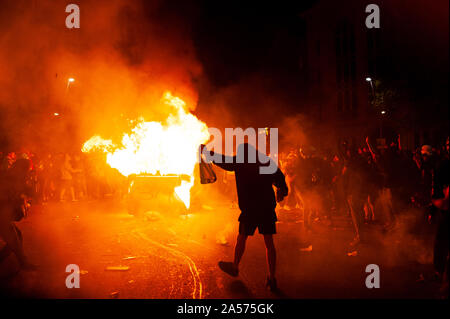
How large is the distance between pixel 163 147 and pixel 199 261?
258 inches

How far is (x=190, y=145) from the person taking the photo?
1196 centimetres

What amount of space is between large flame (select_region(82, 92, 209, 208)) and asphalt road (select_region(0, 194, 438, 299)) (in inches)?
110

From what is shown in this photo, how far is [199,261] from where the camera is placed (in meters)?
5.60

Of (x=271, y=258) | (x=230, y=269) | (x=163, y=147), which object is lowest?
(x=230, y=269)

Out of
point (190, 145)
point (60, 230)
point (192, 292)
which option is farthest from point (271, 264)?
point (190, 145)

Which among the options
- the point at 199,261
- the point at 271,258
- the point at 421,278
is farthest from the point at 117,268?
the point at 421,278

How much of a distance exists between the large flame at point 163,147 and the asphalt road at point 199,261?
2797 millimetres

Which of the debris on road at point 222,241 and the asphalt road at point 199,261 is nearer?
the asphalt road at point 199,261

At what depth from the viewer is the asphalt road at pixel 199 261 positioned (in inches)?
169

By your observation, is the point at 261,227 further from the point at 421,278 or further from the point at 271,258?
the point at 421,278

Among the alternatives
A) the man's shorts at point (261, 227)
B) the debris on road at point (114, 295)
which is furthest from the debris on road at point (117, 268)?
the man's shorts at point (261, 227)

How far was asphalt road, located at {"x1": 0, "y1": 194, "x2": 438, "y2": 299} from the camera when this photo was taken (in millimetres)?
4305

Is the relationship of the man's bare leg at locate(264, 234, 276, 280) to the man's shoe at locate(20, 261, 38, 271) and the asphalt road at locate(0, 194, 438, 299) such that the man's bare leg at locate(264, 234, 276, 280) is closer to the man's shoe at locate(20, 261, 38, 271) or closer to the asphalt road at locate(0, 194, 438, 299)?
the asphalt road at locate(0, 194, 438, 299)

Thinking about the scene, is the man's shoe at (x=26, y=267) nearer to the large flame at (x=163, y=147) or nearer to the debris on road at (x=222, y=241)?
the debris on road at (x=222, y=241)
